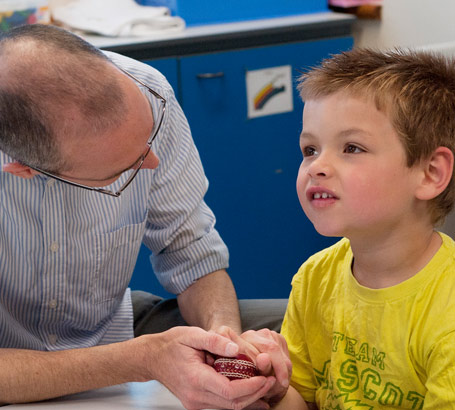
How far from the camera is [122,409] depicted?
4.04ft

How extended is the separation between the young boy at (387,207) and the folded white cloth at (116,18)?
144cm

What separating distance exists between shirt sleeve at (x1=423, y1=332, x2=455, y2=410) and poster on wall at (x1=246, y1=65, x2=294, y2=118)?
5.71 ft

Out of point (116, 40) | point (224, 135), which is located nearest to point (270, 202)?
point (224, 135)

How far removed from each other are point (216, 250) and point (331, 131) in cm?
64

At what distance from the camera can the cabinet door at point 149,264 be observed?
8.34 ft

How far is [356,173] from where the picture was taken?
1121 mm

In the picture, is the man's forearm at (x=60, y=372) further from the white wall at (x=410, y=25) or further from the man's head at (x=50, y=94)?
the white wall at (x=410, y=25)

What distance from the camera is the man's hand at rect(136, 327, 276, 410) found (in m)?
1.20

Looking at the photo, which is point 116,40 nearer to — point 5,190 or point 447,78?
point 5,190

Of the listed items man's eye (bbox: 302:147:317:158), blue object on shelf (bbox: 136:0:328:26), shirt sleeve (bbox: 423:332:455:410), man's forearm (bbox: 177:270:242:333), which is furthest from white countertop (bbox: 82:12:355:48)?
shirt sleeve (bbox: 423:332:455:410)

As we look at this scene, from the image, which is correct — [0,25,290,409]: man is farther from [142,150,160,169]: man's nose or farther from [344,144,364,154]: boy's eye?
[344,144,364,154]: boy's eye

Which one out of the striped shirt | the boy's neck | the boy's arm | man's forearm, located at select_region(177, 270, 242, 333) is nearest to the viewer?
the boy's neck

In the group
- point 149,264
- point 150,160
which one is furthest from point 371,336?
point 149,264

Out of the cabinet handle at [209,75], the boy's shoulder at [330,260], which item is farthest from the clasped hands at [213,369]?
the cabinet handle at [209,75]
